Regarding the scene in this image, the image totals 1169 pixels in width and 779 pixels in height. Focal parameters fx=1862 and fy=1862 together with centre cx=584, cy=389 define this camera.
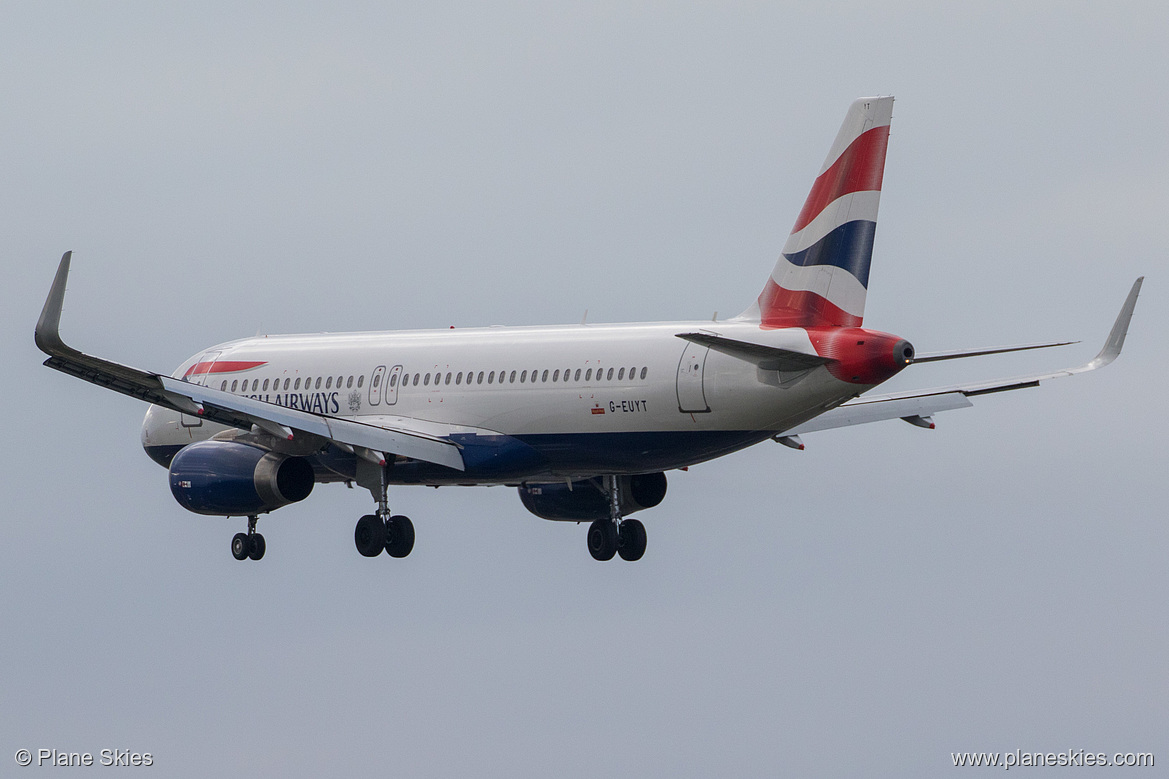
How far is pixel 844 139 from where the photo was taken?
35.5 meters

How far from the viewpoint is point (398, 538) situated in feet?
134

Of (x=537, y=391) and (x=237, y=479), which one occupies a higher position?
(x=537, y=391)

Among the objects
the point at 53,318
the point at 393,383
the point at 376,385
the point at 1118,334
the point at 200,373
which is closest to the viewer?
the point at 53,318

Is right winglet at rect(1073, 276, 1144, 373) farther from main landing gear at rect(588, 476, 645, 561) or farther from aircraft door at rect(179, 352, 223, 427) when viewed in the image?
aircraft door at rect(179, 352, 223, 427)

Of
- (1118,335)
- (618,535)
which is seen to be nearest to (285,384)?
(618,535)

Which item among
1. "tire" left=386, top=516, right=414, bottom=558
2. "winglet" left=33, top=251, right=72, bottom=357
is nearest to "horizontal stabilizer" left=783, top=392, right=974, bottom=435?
"tire" left=386, top=516, right=414, bottom=558

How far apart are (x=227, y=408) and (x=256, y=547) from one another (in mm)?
8360

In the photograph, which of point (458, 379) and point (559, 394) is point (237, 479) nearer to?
point (458, 379)

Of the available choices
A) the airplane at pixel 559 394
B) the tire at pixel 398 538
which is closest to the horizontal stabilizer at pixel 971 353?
the airplane at pixel 559 394

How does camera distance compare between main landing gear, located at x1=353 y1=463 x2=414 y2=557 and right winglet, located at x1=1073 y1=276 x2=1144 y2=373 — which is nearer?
right winglet, located at x1=1073 y1=276 x2=1144 y2=373

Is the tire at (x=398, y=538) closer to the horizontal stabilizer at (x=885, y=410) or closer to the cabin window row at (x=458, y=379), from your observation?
the cabin window row at (x=458, y=379)

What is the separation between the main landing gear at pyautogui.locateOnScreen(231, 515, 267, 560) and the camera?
143 feet

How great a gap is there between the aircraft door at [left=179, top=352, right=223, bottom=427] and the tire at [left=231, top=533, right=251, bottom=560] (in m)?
3.00

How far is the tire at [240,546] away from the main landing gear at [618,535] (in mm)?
8222
